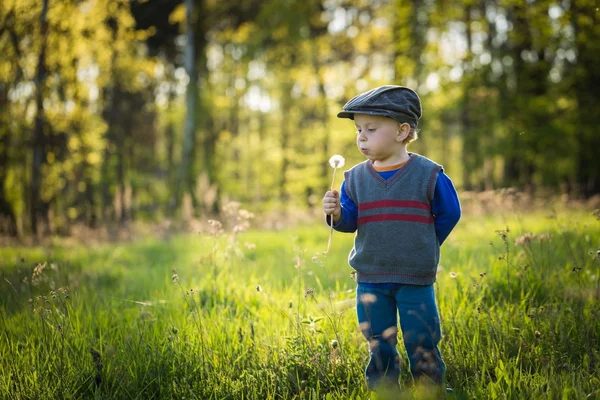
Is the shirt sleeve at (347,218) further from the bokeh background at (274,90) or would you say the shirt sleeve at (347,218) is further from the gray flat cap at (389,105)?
the bokeh background at (274,90)

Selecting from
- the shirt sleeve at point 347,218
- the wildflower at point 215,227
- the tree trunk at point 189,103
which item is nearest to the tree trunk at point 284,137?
the tree trunk at point 189,103

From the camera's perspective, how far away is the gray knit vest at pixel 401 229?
2510mm

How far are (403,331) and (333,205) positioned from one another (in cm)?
73

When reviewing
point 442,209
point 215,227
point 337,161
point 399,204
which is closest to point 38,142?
point 215,227

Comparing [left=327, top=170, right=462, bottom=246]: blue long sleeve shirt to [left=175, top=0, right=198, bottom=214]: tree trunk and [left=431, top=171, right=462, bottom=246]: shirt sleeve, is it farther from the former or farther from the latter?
[left=175, top=0, right=198, bottom=214]: tree trunk

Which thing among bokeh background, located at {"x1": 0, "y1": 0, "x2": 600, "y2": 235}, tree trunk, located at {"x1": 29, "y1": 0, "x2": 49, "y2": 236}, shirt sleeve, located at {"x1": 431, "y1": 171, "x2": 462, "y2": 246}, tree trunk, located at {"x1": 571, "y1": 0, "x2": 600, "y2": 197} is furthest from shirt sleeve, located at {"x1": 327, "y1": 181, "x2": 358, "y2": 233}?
tree trunk, located at {"x1": 571, "y1": 0, "x2": 600, "y2": 197}

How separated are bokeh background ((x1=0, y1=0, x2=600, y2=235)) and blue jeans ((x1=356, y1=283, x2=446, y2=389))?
6.51 metres

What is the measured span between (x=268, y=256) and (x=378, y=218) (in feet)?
12.9

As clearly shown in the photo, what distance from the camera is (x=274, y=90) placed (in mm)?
19109

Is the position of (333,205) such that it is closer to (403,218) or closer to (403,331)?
(403,218)

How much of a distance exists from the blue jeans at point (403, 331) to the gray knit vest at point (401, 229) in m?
0.09

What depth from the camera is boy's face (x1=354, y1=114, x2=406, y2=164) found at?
2.58 m

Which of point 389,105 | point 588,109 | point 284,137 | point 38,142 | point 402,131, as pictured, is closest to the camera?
point 389,105

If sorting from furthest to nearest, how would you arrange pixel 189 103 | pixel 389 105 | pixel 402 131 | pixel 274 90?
pixel 274 90
pixel 189 103
pixel 402 131
pixel 389 105
